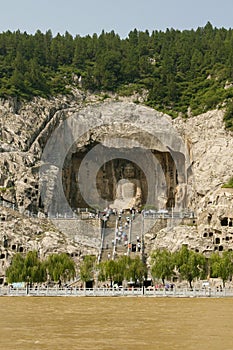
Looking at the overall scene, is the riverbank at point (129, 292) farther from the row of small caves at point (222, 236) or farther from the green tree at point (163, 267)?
the row of small caves at point (222, 236)

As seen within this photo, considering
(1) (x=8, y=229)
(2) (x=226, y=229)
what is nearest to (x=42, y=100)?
(1) (x=8, y=229)

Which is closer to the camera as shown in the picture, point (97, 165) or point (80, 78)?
point (97, 165)

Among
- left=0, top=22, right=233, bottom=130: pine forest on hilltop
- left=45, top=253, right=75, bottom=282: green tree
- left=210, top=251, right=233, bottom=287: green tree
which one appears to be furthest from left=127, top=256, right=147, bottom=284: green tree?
left=0, top=22, right=233, bottom=130: pine forest on hilltop

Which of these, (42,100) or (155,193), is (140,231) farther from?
(42,100)

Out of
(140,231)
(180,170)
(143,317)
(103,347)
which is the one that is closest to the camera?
(103,347)

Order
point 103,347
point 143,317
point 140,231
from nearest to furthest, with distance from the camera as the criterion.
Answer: point 103,347
point 143,317
point 140,231

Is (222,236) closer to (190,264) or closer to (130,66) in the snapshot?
(190,264)

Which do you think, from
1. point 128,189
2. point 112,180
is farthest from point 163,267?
point 112,180
